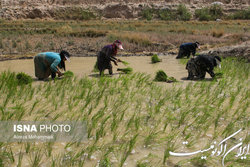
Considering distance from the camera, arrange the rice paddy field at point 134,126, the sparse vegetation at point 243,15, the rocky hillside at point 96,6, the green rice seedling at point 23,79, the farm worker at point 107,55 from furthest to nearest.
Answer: the sparse vegetation at point 243,15, the rocky hillside at point 96,6, the farm worker at point 107,55, the green rice seedling at point 23,79, the rice paddy field at point 134,126

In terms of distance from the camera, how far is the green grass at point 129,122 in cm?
275

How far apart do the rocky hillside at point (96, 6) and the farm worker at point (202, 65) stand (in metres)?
44.7

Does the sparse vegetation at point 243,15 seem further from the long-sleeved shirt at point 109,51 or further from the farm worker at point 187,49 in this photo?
the long-sleeved shirt at point 109,51

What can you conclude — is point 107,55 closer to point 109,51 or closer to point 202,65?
point 109,51

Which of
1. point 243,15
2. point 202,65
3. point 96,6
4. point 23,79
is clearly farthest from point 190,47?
point 96,6

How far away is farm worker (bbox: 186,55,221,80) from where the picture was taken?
21.4 feet

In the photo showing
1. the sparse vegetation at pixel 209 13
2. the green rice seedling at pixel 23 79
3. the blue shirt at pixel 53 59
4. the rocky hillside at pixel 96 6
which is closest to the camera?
the green rice seedling at pixel 23 79

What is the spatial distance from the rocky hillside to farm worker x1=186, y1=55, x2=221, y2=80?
4471 cm

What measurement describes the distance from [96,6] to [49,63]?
167 ft

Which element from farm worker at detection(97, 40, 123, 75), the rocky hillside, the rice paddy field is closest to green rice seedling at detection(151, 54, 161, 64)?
farm worker at detection(97, 40, 123, 75)

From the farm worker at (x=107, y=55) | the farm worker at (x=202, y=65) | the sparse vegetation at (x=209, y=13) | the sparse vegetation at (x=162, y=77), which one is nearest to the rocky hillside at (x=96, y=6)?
the sparse vegetation at (x=209, y=13)

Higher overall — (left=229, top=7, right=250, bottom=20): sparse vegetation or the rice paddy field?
(left=229, top=7, right=250, bottom=20): sparse vegetation

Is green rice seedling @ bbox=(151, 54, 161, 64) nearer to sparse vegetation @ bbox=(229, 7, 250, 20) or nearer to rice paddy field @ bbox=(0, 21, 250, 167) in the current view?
rice paddy field @ bbox=(0, 21, 250, 167)

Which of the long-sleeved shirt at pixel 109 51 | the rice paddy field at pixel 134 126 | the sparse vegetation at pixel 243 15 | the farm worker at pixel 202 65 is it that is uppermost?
the sparse vegetation at pixel 243 15
